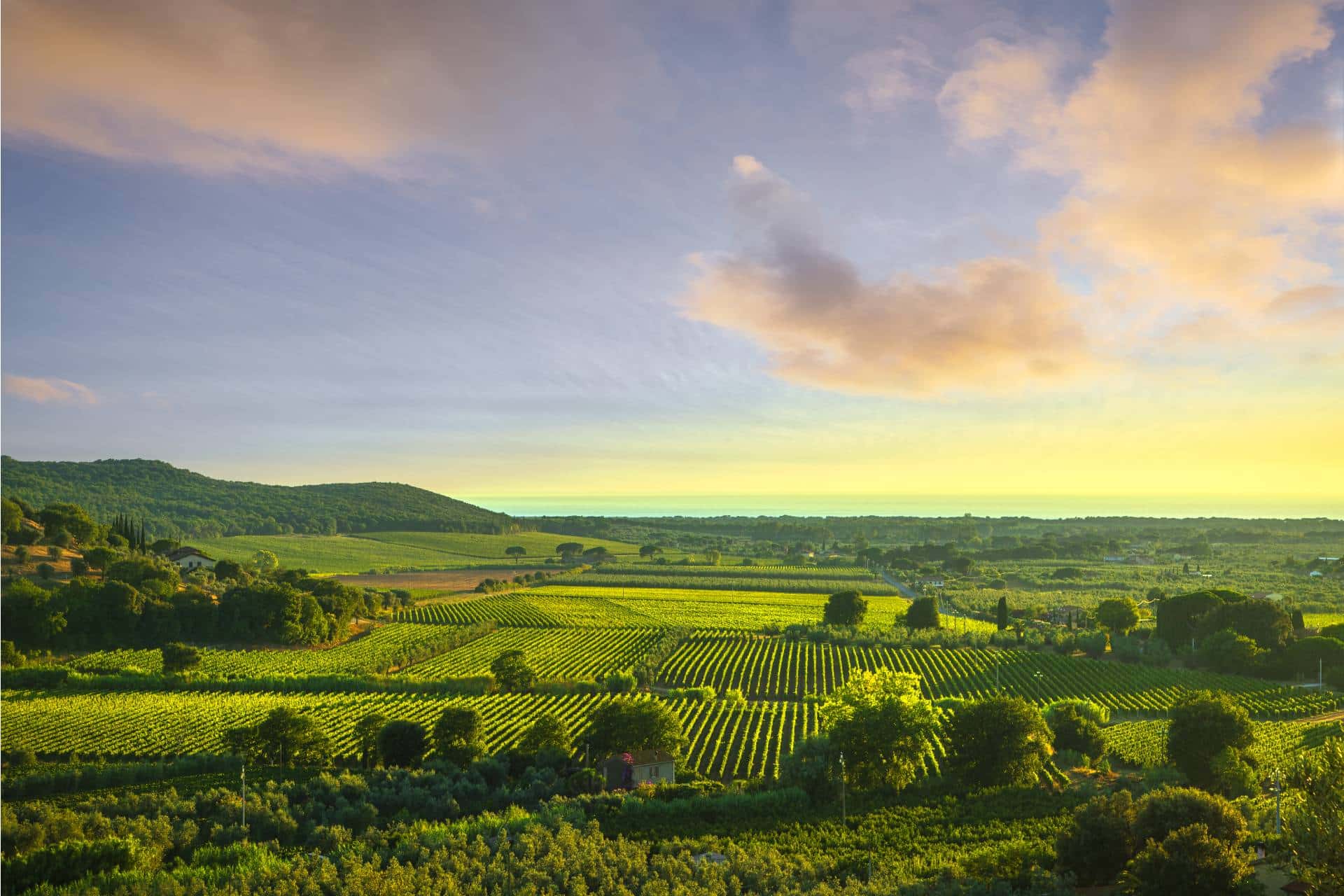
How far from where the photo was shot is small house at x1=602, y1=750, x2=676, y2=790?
34719mm

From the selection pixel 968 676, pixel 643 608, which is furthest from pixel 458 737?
pixel 643 608

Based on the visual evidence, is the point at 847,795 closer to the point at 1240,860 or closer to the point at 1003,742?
the point at 1003,742

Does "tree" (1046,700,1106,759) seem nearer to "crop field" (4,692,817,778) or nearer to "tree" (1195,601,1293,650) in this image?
"crop field" (4,692,817,778)

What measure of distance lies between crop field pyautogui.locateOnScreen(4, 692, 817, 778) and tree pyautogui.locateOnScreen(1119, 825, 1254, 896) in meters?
19.6

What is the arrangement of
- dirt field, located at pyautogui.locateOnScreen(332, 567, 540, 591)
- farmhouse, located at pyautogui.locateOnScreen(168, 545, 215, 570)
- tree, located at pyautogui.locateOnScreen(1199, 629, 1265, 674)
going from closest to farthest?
tree, located at pyautogui.locateOnScreen(1199, 629, 1265, 674)
farmhouse, located at pyautogui.locateOnScreen(168, 545, 215, 570)
dirt field, located at pyautogui.locateOnScreen(332, 567, 540, 591)

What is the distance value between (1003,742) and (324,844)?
91.9 feet

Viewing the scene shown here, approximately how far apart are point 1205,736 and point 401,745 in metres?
37.6

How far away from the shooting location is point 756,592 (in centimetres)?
12525

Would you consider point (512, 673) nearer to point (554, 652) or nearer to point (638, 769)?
point (554, 652)

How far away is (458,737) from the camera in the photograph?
121 ft

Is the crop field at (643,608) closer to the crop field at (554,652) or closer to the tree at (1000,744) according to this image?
the crop field at (554,652)

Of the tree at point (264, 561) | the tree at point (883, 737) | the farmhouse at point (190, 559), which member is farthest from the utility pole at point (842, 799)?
the tree at point (264, 561)

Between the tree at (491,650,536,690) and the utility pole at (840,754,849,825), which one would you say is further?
the tree at (491,650,536,690)


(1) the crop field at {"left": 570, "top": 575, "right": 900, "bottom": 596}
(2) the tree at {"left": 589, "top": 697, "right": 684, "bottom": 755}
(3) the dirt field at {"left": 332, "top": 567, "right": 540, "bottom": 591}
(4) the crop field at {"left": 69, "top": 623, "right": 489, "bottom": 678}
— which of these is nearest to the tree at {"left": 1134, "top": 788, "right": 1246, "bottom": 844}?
(2) the tree at {"left": 589, "top": 697, "right": 684, "bottom": 755}
